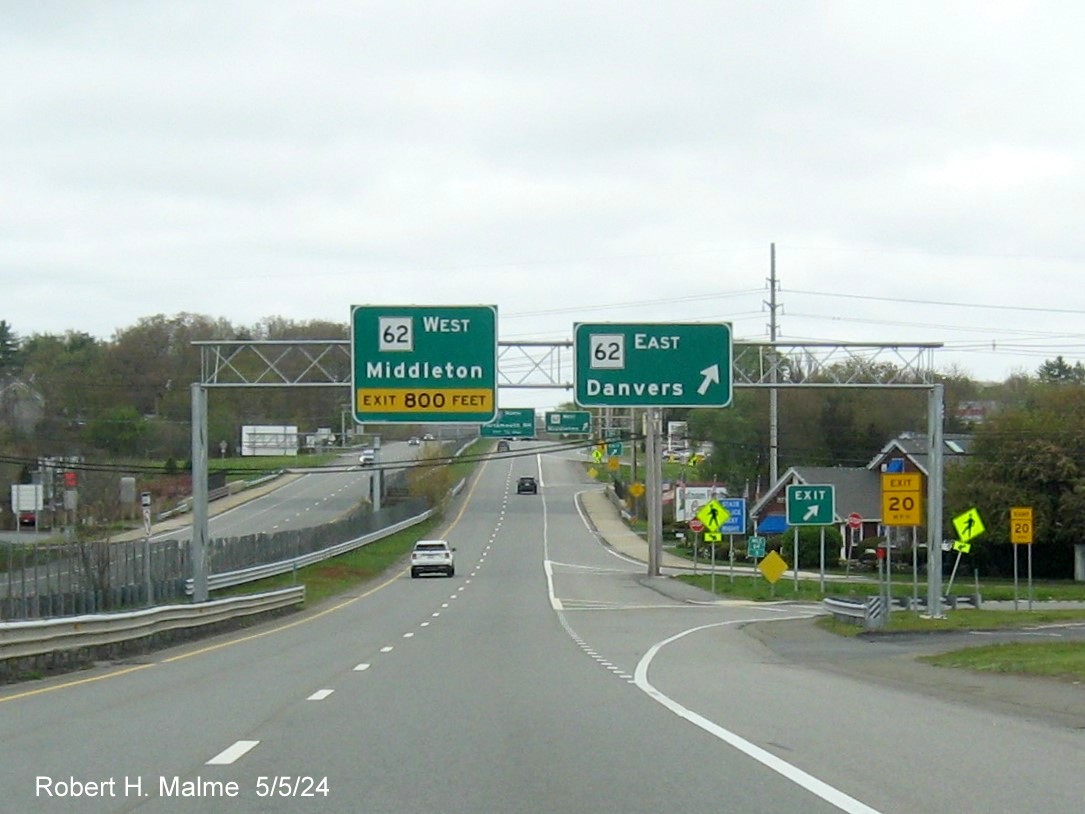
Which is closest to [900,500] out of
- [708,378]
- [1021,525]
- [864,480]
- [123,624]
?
[708,378]

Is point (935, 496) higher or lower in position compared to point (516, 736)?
higher

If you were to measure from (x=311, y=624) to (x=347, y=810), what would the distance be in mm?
27291

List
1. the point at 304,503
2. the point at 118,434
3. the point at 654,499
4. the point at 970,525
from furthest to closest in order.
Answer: the point at 304,503, the point at 118,434, the point at 654,499, the point at 970,525

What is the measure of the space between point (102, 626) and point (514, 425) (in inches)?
1576

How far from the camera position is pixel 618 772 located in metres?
10.2

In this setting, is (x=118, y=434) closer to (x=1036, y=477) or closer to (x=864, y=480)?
(x=864, y=480)

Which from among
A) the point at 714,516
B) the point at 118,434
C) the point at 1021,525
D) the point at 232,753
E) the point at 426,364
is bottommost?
the point at 714,516

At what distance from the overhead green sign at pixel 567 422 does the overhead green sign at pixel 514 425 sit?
456 inches

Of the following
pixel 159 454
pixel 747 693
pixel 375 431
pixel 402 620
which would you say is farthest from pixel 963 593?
pixel 375 431

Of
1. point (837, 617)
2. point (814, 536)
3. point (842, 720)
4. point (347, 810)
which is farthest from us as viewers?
point (814, 536)

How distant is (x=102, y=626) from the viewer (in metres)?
22.7

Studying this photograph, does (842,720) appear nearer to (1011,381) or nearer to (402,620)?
(402,620)

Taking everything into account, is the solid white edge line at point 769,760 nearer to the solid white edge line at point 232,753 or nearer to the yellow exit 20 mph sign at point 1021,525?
the solid white edge line at point 232,753

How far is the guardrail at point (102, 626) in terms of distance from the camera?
62.2 feet
